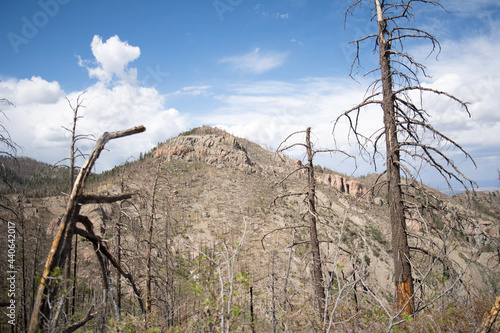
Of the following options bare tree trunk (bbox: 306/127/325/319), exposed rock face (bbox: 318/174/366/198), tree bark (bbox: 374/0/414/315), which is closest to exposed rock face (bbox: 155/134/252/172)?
exposed rock face (bbox: 318/174/366/198)

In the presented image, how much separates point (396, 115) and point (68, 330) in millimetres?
7216

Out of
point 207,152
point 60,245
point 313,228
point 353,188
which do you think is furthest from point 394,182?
point 353,188

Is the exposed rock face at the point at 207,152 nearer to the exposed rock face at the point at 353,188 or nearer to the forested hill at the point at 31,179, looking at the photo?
the forested hill at the point at 31,179

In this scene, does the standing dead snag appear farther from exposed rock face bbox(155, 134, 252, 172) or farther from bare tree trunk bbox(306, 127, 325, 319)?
exposed rock face bbox(155, 134, 252, 172)

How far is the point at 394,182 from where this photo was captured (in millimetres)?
6262

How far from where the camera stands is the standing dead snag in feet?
9.64

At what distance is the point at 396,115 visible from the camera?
6398 millimetres

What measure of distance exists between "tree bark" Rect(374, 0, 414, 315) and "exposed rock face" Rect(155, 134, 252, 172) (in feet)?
148

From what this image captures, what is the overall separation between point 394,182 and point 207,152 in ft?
161

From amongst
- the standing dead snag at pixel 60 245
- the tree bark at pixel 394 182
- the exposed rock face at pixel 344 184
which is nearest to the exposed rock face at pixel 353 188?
the exposed rock face at pixel 344 184

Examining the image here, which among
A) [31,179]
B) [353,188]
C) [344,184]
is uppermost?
[31,179]

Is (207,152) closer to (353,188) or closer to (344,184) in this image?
(344,184)

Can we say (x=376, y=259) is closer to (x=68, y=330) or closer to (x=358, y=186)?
(x=358, y=186)

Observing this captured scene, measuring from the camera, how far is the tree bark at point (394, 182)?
5.94 m
